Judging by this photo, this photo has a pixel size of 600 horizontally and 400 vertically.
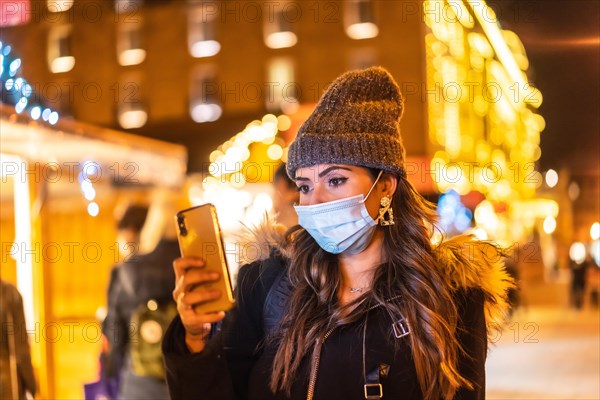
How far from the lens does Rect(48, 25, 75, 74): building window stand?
21641 millimetres

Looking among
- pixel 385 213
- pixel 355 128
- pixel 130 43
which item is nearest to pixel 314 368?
pixel 385 213

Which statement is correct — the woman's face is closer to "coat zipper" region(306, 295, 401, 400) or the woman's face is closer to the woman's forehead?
the woman's forehead

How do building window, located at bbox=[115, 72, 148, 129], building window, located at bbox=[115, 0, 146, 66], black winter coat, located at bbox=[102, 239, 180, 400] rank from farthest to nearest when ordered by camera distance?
building window, located at bbox=[115, 72, 148, 129] → building window, located at bbox=[115, 0, 146, 66] → black winter coat, located at bbox=[102, 239, 180, 400]

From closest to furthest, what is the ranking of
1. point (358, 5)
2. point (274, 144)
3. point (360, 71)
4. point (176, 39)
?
1. point (360, 71)
2. point (274, 144)
3. point (358, 5)
4. point (176, 39)

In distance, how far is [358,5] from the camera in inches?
748

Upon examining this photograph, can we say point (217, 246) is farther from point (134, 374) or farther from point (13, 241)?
point (13, 241)

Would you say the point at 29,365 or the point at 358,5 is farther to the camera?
the point at 358,5

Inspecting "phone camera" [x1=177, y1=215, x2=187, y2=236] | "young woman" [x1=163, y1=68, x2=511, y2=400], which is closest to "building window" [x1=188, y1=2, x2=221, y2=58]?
"young woman" [x1=163, y1=68, x2=511, y2=400]

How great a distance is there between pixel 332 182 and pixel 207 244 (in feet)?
1.28

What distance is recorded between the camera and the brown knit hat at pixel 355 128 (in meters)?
1.98

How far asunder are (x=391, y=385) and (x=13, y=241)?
A: 306cm

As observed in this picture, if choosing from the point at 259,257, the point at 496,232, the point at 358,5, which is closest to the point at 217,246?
the point at 259,257

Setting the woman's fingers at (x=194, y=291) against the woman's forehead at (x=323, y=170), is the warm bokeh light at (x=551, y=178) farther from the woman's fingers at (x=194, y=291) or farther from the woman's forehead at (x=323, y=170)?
the woman's fingers at (x=194, y=291)

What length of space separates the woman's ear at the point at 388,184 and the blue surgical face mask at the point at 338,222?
1.1 inches
